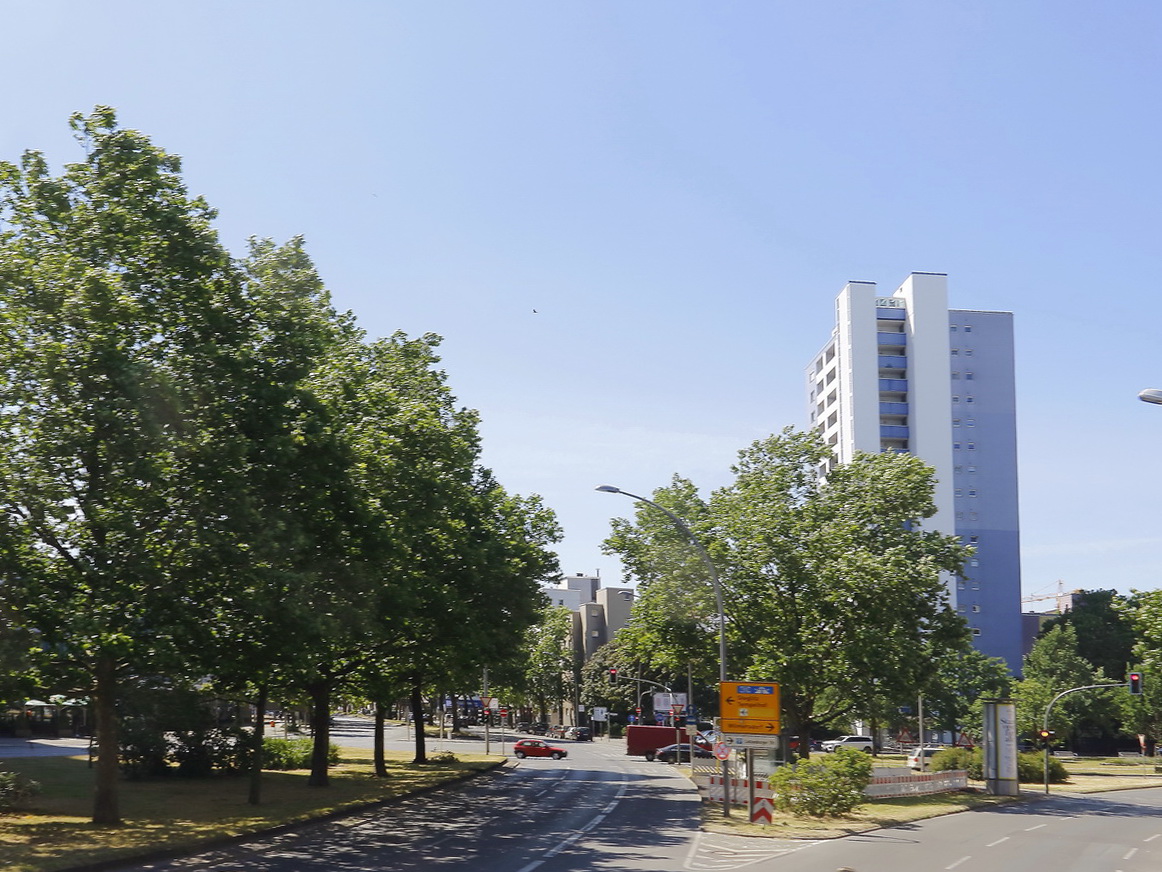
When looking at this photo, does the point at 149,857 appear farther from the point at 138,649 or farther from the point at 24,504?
the point at 24,504

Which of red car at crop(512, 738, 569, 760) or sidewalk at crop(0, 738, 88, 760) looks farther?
red car at crop(512, 738, 569, 760)

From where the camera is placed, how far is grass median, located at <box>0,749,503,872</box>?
21045 millimetres

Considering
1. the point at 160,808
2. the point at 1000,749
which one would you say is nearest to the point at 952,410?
the point at 1000,749

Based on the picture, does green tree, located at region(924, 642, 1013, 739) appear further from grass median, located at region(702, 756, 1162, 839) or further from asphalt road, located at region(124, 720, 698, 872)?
asphalt road, located at region(124, 720, 698, 872)

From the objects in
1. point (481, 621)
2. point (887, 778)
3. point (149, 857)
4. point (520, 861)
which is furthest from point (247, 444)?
point (887, 778)

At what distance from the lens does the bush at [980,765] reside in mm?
51250

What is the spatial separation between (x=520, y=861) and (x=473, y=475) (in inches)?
911

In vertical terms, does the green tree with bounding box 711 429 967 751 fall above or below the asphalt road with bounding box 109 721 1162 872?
above

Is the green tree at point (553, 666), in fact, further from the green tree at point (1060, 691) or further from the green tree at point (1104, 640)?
the green tree at point (1104, 640)

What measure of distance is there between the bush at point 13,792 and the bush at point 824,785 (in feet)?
66.8

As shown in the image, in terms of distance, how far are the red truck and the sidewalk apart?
34.4 m

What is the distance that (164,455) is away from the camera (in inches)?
923

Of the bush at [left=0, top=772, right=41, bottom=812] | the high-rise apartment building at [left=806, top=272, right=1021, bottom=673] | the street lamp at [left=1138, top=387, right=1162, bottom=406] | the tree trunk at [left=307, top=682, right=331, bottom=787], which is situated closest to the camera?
the street lamp at [left=1138, top=387, right=1162, bottom=406]

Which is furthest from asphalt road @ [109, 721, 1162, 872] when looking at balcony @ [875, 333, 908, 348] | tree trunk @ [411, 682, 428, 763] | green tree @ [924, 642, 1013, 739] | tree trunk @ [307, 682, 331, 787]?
balcony @ [875, 333, 908, 348]
